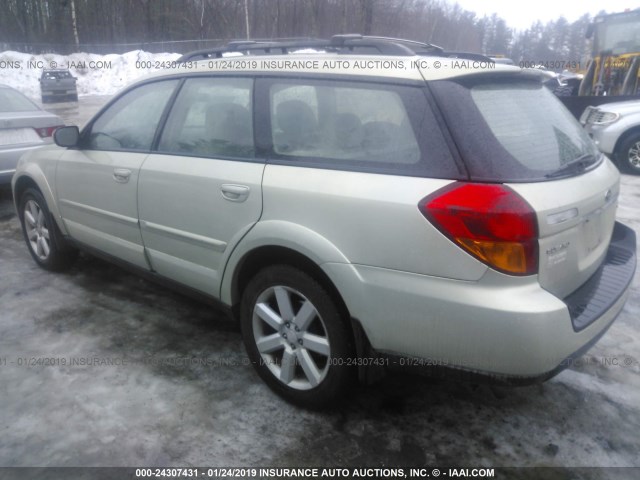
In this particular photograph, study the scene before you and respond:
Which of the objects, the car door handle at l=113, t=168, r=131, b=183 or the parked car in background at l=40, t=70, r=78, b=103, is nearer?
Answer: the car door handle at l=113, t=168, r=131, b=183

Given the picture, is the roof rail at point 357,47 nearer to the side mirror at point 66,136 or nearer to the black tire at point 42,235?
the side mirror at point 66,136

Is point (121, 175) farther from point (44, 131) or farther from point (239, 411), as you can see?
point (44, 131)

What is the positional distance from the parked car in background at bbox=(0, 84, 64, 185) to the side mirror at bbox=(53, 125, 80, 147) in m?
2.65

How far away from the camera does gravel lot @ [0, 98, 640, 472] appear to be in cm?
231

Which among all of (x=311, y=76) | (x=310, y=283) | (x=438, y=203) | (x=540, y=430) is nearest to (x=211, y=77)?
(x=311, y=76)

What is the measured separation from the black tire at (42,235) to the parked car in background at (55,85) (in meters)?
19.3

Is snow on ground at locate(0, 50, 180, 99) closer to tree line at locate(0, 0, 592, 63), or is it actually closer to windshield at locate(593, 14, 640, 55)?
tree line at locate(0, 0, 592, 63)

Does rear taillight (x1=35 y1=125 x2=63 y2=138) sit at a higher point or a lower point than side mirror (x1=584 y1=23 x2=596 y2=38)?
lower

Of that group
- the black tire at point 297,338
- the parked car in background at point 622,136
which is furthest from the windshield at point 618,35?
the black tire at point 297,338

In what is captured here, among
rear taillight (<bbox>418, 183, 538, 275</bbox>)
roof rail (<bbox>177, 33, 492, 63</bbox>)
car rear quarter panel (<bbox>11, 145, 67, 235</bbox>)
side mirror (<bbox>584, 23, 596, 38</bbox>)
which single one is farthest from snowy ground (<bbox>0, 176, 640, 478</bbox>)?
side mirror (<bbox>584, 23, 596, 38</bbox>)

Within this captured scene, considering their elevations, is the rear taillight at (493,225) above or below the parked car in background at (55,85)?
above

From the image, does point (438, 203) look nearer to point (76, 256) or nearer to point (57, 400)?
point (57, 400)

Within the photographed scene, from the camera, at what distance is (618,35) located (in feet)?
42.0

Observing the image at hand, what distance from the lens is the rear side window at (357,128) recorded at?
6.83 ft
